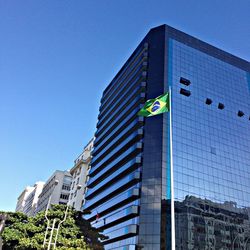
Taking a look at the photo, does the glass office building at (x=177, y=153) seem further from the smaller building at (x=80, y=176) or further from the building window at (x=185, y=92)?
the smaller building at (x=80, y=176)

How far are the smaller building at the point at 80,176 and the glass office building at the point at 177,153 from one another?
254 inches

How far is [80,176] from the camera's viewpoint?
9606cm

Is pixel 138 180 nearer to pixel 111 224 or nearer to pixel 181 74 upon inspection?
pixel 111 224

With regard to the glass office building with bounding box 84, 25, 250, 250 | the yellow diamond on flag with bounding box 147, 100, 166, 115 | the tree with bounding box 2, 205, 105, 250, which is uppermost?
the glass office building with bounding box 84, 25, 250, 250

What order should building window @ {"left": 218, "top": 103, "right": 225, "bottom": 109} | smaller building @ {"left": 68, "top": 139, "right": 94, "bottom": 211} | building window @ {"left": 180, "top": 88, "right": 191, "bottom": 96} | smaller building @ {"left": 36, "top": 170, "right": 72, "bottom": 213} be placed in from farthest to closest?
smaller building @ {"left": 36, "top": 170, "right": 72, "bottom": 213}, smaller building @ {"left": 68, "top": 139, "right": 94, "bottom": 211}, building window @ {"left": 218, "top": 103, "right": 225, "bottom": 109}, building window @ {"left": 180, "top": 88, "right": 191, "bottom": 96}

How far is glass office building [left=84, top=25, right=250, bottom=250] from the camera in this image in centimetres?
5441

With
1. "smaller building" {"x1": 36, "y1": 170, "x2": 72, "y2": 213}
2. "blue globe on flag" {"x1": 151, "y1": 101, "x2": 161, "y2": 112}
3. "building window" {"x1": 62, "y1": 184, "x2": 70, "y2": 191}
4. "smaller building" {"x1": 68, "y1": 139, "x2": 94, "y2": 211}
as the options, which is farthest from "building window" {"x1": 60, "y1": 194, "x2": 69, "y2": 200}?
"blue globe on flag" {"x1": 151, "y1": 101, "x2": 161, "y2": 112}

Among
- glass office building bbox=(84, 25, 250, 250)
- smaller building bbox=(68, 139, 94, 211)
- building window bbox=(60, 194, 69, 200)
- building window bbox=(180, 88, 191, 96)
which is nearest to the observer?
glass office building bbox=(84, 25, 250, 250)

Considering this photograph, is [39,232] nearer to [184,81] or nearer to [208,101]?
[184,81]

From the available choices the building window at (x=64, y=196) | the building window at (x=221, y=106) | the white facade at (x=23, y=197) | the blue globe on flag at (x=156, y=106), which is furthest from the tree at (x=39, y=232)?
the white facade at (x=23, y=197)

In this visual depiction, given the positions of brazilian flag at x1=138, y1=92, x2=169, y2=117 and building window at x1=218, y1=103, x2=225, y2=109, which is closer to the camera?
brazilian flag at x1=138, y1=92, x2=169, y2=117

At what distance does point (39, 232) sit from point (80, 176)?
54.7 meters

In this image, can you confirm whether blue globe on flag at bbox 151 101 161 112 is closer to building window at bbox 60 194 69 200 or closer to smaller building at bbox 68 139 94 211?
smaller building at bbox 68 139 94 211

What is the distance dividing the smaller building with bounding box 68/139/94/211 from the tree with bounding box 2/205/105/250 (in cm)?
Answer: 4326
